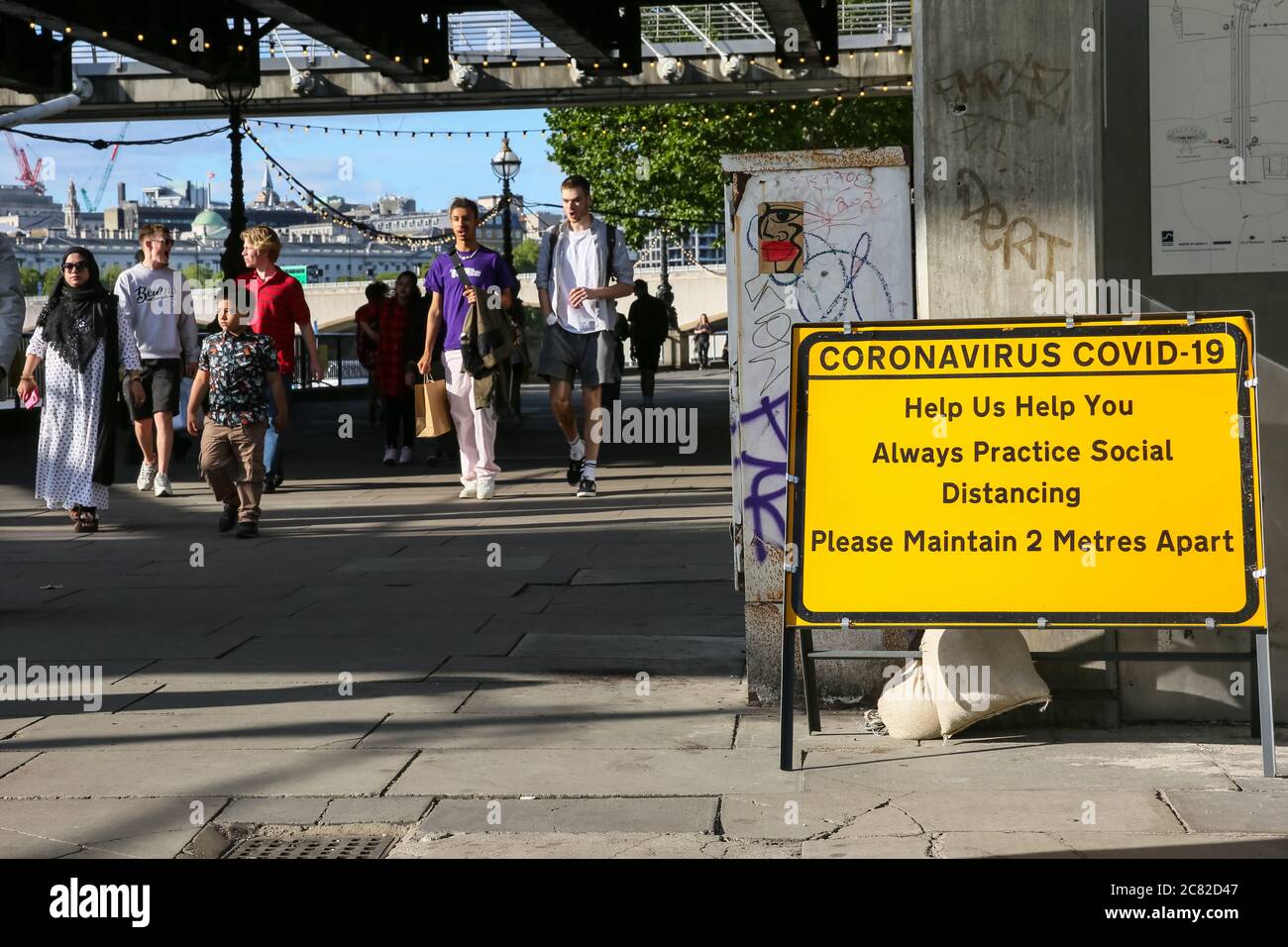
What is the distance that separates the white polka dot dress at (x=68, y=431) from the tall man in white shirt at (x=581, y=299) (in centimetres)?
277

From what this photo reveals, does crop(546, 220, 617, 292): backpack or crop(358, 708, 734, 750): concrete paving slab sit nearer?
crop(358, 708, 734, 750): concrete paving slab

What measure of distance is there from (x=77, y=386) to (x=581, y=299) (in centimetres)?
316

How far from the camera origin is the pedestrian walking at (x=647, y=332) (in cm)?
2355

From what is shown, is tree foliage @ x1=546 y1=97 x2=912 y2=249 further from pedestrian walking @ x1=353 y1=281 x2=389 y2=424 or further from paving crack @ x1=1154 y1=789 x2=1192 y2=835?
paving crack @ x1=1154 y1=789 x2=1192 y2=835

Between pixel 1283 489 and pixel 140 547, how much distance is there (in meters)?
6.57

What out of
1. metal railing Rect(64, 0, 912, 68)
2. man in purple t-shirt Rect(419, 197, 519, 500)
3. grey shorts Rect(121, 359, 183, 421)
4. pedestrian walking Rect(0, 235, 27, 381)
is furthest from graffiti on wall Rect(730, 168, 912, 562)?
metal railing Rect(64, 0, 912, 68)

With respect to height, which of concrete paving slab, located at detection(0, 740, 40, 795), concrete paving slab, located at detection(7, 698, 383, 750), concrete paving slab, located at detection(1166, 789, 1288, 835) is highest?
concrete paving slab, located at detection(7, 698, 383, 750)

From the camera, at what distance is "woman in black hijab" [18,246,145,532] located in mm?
9992

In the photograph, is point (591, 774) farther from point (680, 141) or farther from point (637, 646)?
point (680, 141)

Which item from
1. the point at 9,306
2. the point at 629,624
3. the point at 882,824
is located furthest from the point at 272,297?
the point at 882,824

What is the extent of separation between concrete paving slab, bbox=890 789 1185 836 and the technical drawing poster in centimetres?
191

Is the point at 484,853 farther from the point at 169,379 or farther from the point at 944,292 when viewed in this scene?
the point at 169,379

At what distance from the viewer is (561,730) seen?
5.13 meters
